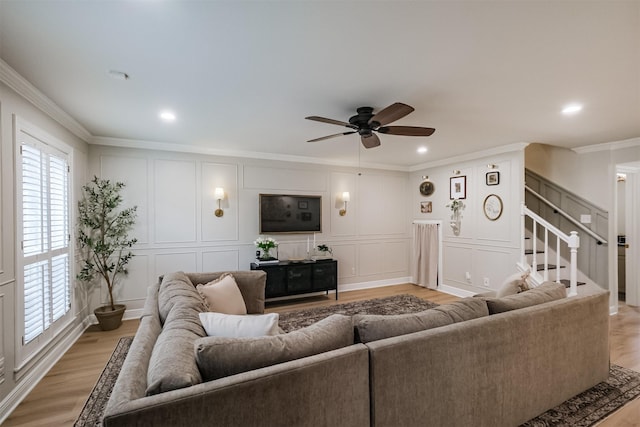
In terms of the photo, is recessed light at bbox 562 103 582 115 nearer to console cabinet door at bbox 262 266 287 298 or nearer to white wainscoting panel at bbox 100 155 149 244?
console cabinet door at bbox 262 266 287 298

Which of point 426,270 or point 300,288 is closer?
point 300,288

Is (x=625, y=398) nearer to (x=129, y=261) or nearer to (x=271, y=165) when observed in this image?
(x=271, y=165)

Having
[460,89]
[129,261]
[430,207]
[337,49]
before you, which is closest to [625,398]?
[460,89]

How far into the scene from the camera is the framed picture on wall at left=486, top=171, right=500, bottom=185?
475 centimetres

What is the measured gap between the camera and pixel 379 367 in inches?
59.9

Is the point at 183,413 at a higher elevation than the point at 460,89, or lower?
lower

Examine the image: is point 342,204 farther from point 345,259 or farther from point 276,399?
point 276,399

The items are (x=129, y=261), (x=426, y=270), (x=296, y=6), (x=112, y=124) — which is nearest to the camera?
(x=296, y=6)

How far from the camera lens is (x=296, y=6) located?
155cm

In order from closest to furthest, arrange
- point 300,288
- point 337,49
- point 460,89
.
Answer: point 337,49
point 460,89
point 300,288

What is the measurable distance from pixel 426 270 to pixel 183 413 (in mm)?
5639

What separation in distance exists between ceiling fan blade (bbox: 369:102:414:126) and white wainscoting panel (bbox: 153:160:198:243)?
3180 millimetres

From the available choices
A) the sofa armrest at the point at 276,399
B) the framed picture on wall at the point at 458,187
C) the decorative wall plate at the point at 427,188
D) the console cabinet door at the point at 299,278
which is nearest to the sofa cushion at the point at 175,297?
the sofa armrest at the point at 276,399

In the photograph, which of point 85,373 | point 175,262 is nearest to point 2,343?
point 85,373
